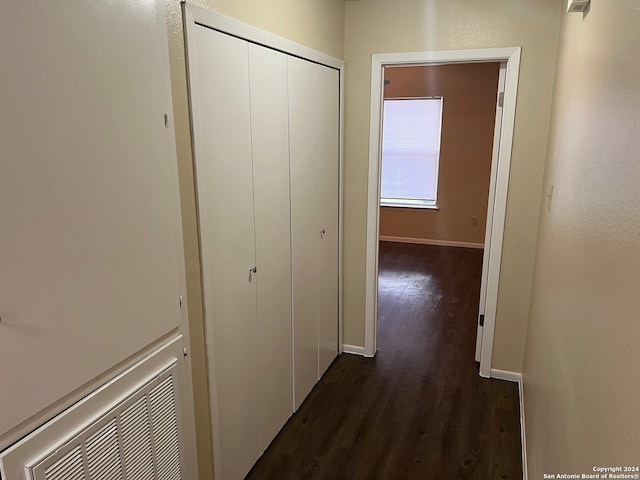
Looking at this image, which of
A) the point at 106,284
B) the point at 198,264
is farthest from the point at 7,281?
the point at 198,264

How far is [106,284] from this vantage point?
3.90ft

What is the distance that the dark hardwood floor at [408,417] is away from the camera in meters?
2.24

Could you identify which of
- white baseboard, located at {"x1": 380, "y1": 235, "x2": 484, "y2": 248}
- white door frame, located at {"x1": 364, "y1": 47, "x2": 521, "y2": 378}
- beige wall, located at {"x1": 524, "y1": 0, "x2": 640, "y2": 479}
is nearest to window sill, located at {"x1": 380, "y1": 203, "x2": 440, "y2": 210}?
white baseboard, located at {"x1": 380, "y1": 235, "x2": 484, "y2": 248}

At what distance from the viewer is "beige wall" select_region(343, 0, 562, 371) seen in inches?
100

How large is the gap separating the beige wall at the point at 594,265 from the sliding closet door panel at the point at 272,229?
3.99 feet

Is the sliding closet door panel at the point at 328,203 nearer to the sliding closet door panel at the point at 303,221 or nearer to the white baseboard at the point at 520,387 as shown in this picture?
the sliding closet door panel at the point at 303,221

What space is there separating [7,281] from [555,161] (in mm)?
2135

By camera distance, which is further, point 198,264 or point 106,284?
point 198,264

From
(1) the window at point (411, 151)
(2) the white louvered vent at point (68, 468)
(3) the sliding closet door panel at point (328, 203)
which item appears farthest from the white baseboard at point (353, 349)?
(1) the window at point (411, 151)

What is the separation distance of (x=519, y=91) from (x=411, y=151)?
380cm

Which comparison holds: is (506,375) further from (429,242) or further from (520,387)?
(429,242)

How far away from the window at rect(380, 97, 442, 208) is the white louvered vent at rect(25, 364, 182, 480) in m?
5.04

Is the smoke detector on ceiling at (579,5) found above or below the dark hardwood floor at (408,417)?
above

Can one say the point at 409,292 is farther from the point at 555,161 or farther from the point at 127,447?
the point at 127,447
